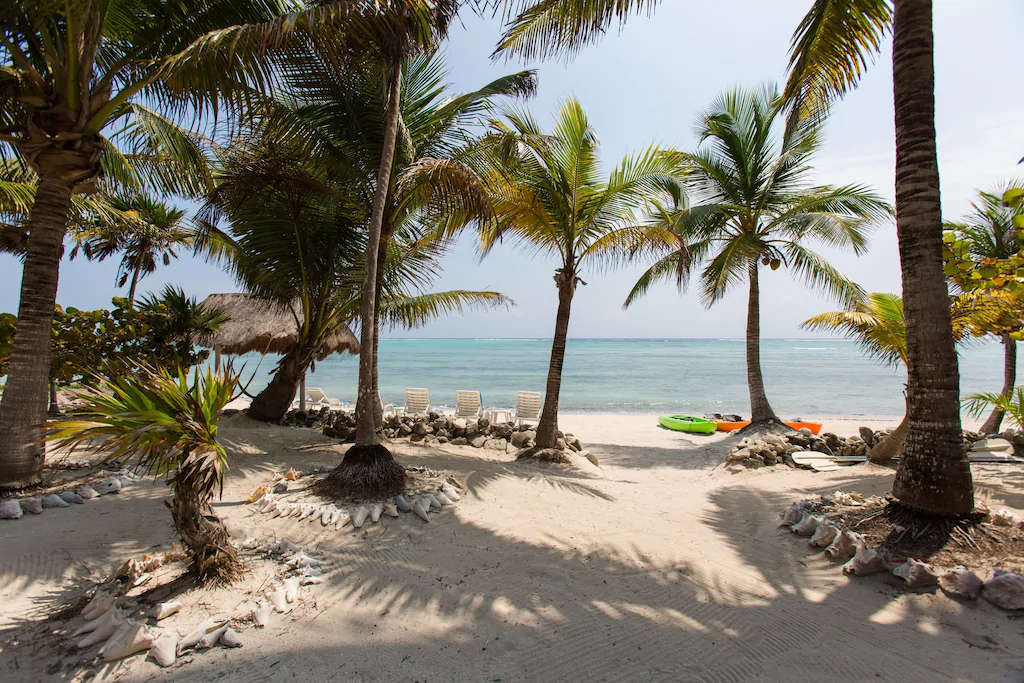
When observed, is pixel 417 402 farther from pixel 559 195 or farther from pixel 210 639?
pixel 210 639

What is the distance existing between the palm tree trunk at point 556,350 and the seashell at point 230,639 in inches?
230

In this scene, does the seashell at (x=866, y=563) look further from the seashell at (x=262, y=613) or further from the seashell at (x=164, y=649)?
the seashell at (x=164, y=649)

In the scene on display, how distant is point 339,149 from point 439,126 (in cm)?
162

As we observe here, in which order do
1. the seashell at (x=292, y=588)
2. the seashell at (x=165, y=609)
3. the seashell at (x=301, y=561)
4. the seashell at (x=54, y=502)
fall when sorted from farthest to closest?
the seashell at (x=54, y=502), the seashell at (x=301, y=561), the seashell at (x=292, y=588), the seashell at (x=165, y=609)

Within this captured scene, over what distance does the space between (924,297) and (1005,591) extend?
80.2 inches

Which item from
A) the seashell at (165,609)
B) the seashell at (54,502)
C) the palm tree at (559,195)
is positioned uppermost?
the palm tree at (559,195)

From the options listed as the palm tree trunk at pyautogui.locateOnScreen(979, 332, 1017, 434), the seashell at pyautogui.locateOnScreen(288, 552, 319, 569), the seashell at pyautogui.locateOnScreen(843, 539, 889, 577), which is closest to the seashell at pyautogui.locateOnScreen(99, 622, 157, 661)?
the seashell at pyautogui.locateOnScreen(288, 552, 319, 569)

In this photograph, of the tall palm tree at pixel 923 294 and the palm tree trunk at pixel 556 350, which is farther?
the palm tree trunk at pixel 556 350

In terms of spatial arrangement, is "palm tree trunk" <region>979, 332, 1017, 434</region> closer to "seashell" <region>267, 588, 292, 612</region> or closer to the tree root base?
the tree root base

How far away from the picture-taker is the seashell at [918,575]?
334 centimetres

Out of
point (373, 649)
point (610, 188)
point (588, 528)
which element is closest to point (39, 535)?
point (373, 649)

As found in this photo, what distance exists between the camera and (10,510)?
170 inches

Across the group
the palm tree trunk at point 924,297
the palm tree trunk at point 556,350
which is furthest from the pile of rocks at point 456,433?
the palm tree trunk at point 924,297

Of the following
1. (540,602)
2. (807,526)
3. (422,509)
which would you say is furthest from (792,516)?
(422,509)
